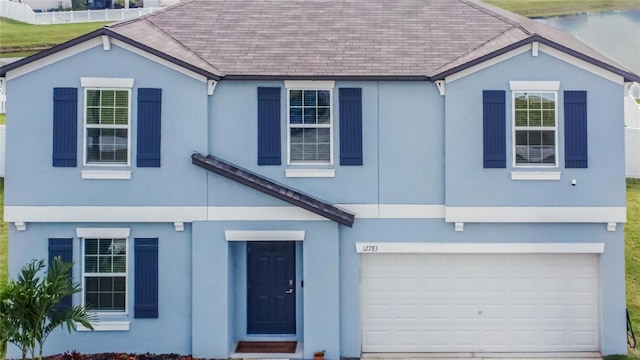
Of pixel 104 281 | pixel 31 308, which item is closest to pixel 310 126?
pixel 104 281

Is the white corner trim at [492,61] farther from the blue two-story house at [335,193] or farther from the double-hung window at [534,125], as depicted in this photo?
the double-hung window at [534,125]

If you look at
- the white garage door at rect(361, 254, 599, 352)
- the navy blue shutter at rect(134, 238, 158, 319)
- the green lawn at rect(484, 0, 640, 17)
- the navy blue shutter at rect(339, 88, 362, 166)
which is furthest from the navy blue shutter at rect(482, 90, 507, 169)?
the green lawn at rect(484, 0, 640, 17)

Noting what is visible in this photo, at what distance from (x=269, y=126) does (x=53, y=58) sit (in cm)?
452

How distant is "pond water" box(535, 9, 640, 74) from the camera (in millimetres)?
30281

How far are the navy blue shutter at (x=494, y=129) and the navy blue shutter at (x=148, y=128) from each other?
660cm

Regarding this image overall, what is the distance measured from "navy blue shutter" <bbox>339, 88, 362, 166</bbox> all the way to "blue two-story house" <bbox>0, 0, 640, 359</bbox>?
4 centimetres

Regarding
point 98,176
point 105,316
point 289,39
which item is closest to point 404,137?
point 289,39

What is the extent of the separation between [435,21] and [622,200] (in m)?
5.80

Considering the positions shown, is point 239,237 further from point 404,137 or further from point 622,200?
point 622,200

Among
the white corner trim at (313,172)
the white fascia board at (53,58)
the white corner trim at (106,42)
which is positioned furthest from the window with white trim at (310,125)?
the white fascia board at (53,58)

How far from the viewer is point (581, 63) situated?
41.6 feet

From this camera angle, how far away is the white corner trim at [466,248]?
42.2 ft

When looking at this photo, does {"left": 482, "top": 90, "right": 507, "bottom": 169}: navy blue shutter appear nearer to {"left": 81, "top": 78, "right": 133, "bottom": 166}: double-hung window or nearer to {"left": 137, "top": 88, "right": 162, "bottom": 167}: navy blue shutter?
{"left": 137, "top": 88, "right": 162, "bottom": 167}: navy blue shutter

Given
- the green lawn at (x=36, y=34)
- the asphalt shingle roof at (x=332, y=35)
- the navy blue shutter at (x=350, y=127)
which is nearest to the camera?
the navy blue shutter at (x=350, y=127)
